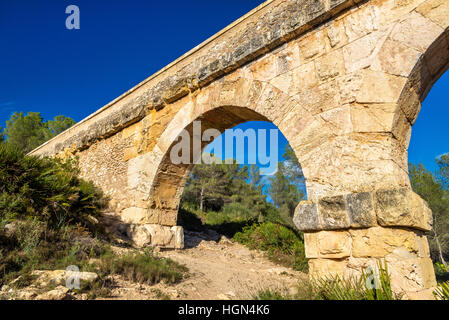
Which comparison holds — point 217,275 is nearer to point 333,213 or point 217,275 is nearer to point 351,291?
point 333,213

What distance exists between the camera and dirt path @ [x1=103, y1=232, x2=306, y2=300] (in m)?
3.18

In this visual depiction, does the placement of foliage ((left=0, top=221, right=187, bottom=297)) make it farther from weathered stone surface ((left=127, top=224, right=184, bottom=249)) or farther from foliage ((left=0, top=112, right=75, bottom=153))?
foliage ((left=0, top=112, right=75, bottom=153))

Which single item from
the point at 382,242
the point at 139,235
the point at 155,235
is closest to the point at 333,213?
the point at 382,242

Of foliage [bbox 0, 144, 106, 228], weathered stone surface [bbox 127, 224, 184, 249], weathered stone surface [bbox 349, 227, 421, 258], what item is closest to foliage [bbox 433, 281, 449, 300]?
weathered stone surface [bbox 349, 227, 421, 258]

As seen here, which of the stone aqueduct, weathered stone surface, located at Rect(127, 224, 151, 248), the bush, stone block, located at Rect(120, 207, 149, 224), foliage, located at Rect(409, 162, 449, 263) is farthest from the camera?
foliage, located at Rect(409, 162, 449, 263)

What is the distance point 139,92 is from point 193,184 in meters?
9.02

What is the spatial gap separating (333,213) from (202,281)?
1.88 meters

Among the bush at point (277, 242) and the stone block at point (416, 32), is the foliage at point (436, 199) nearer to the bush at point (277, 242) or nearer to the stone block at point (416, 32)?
the bush at point (277, 242)

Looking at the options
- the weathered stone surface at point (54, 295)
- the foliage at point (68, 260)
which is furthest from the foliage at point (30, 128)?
the weathered stone surface at point (54, 295)

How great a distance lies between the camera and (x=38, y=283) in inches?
110

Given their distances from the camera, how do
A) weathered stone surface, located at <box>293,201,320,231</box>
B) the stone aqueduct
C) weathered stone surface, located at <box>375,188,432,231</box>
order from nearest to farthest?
weathered stone surface, located at <box>375,188,432,231</box> → the stone aqueduct → weathered stone surface, located at <box>293,201,320,231</box>

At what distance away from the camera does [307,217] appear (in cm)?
323

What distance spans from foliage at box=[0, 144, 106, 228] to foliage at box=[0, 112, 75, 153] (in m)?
12.3

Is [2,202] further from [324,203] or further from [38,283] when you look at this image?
[324,203]
